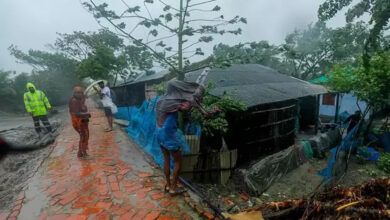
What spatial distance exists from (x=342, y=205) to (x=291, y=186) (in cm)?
409

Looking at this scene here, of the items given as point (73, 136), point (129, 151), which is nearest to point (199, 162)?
point (129, 151)

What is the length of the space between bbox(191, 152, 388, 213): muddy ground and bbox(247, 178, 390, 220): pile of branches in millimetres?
1594

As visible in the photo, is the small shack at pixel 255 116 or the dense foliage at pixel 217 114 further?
the small shack at pixel 255 116

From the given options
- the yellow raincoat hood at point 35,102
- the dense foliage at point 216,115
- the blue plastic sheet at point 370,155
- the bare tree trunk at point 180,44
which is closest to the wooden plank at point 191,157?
the dense foliage at point 216,115

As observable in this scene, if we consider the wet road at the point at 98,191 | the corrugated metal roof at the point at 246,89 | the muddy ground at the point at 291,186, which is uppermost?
the corrugated metal roof at the point at 246,89

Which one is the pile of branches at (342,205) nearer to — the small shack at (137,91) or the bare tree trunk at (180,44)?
the bare tree trunk at (180,44)

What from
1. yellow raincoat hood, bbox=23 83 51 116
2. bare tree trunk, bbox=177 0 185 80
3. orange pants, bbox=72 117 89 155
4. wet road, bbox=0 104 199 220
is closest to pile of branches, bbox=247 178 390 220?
wet road, bbox=0 104 199 220

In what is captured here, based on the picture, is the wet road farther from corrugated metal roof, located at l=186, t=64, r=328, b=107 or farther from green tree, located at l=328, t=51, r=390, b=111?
green tree, located at l=328, t=51, r=390, b=111

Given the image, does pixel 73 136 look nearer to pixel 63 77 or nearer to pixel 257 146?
pixel 257 146

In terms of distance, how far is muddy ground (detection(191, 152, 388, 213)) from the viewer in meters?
4.49

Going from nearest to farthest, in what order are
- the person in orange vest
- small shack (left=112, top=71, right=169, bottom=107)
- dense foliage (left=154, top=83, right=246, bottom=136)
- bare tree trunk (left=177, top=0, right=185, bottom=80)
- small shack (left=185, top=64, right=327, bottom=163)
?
1. dense foliage (left=154, top=83, right=246, bottom=136)
2. bare tree trunk (left=177, top=0, right=185, bottom=80)
3. the person in orange vest
4. small shack (left=185, top=64, right=327, bottom=163)
5. small shack (left=112, top=71, right=169, bottom=107)

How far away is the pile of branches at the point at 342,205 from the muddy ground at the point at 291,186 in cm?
159

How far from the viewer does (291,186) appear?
5598mm

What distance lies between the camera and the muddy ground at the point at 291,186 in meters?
4.49
